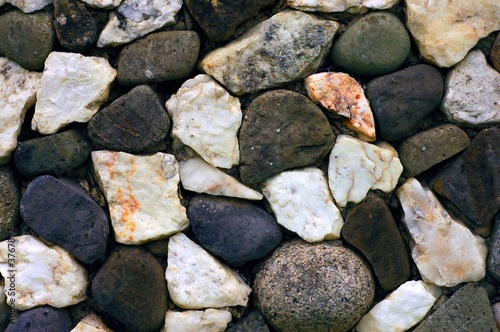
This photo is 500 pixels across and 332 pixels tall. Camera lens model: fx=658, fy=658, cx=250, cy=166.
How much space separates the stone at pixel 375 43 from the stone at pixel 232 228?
0.66m

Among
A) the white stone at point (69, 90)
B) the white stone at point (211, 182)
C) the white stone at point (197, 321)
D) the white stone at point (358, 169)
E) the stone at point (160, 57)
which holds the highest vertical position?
the stone at point (160, 57)

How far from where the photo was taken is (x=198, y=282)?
2396 millimetres

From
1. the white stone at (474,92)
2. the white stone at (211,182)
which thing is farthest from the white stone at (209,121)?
the white stone at (474,92)

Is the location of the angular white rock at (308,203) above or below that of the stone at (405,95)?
below

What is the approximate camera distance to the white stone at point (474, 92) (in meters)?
2.35

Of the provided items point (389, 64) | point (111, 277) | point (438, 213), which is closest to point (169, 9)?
point (389, 64)

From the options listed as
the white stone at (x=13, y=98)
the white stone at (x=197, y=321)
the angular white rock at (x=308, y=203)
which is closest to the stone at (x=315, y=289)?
the angular white rock at (x=308, y=203)

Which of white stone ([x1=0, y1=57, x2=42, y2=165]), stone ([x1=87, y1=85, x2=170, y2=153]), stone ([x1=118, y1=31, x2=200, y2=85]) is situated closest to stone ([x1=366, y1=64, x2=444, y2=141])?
stone ([x1=118, y1=31, x2=200, y2=85])

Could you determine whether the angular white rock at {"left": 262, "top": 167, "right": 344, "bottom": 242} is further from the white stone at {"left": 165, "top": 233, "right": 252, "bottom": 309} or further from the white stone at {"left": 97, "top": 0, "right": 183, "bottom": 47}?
the white stone at {"left": 97, "top": 0, "right": 183, "bottom": 47}

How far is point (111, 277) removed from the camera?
2387 millimetres

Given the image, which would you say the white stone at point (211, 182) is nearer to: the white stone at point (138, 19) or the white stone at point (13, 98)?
the white stone at point (138, 19)

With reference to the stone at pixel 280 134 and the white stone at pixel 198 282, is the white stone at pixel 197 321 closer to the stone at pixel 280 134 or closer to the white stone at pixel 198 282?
the white stone at pixel 198 282

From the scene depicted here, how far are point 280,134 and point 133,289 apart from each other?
770 mm

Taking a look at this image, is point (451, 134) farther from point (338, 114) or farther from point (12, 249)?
point (12, 249)
